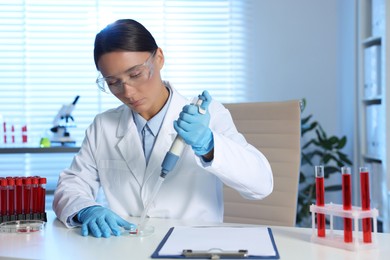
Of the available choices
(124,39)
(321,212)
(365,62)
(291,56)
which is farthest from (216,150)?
(291,56)

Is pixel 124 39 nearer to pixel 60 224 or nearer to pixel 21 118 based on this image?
pixel 60 224

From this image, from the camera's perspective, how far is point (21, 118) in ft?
9.99

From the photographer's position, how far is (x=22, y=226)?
1333 millimetres

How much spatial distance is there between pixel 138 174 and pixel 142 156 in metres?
0.05

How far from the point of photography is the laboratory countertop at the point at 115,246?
104cm

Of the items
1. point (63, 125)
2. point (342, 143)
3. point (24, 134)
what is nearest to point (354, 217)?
point (342, 143)

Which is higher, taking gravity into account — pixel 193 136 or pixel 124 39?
pixel 124 39

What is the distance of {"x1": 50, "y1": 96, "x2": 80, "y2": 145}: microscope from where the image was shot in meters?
2.79

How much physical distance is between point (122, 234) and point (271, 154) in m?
0.70

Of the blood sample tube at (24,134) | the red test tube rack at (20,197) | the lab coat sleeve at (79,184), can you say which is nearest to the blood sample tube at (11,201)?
the red test tube rack at (20,197)

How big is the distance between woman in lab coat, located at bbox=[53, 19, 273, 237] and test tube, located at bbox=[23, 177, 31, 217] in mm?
85

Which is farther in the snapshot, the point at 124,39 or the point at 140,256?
the point at 124,39

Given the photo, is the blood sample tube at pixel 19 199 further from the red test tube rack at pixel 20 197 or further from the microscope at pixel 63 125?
the microscope at pixel 63 125

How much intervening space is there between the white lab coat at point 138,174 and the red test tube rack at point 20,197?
0.09 m
